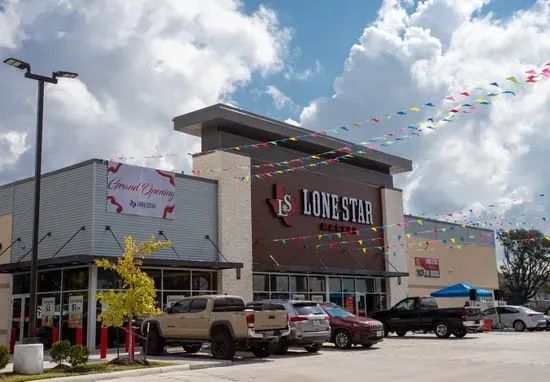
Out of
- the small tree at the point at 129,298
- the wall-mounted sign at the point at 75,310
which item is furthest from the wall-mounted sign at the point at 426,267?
the small tree at the point at 129,298

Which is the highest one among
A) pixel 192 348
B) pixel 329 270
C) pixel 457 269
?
pixel 457 269

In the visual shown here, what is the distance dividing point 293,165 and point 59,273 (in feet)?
41.5

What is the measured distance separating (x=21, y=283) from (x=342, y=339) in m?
13.0

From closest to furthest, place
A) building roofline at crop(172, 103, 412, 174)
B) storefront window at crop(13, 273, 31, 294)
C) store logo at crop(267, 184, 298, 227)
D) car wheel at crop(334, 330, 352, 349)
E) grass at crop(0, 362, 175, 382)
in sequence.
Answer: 1. grass at crop(0, 362, 175, 382)
2. car wheel at crop(334, 330, 352, 349)
3. storefront window at crop(13, 273, 31, 294)
4. building roofline at crop(172, 103, 412, 174)
5. store logo at crop(267, 184, 298, 227)

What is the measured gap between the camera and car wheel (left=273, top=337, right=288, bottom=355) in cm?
1966

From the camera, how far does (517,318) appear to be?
111 feet

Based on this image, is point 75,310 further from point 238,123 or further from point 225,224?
point 238,123

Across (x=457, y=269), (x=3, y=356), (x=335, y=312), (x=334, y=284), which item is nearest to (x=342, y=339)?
(x=335, y=312)

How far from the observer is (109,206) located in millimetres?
23297

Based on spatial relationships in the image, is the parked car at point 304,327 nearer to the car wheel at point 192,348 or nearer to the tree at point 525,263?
the car wheel at point 192,348

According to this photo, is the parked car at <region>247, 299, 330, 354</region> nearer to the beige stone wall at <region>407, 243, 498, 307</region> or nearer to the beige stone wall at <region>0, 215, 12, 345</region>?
the beige stone wall at <region>0, 215, 12, 345</region>

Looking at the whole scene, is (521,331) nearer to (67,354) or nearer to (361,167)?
(361,167)

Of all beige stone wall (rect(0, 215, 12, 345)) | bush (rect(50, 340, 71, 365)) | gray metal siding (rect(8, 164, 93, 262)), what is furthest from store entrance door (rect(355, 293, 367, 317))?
bush (rect(50, 340, 71, 365))

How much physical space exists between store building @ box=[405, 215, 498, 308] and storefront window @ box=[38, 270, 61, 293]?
816 inches
